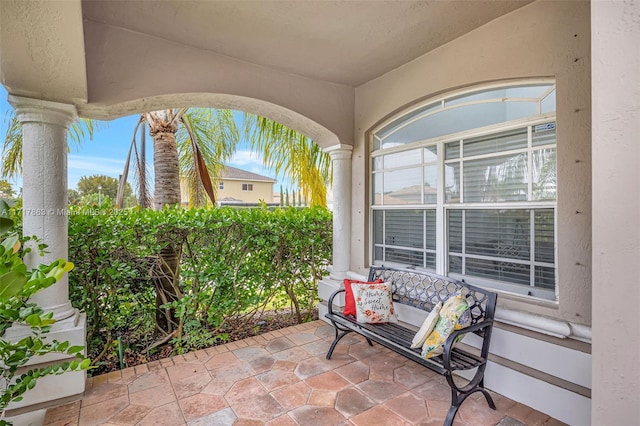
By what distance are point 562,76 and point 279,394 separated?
3122 mm

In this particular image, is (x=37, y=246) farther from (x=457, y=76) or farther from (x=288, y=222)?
(x=457, y=76)

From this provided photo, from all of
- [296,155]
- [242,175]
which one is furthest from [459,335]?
[242,175]

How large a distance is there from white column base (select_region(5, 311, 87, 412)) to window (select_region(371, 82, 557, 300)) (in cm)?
300

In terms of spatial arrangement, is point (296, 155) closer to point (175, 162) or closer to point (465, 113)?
point (175, 162)

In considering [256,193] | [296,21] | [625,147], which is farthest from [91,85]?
[256,193]

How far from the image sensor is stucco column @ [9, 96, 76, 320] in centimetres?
236

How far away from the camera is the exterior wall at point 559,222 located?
81.7 inches

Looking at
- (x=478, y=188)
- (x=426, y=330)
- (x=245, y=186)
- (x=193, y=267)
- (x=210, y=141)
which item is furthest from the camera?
(x=245, y=186)

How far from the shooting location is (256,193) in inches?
765

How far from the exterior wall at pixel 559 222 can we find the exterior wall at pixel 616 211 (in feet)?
3.33

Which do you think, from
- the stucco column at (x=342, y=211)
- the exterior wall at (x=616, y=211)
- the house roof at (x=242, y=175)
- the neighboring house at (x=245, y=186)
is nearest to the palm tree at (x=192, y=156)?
the stucco column at (x=342, y=211)

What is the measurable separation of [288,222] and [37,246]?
234cm

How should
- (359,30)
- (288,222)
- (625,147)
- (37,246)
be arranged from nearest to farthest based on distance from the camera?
1. (625,147)
2. (37,246)
3. (359,30)
4. (288,222)

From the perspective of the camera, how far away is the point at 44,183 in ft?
7.84
